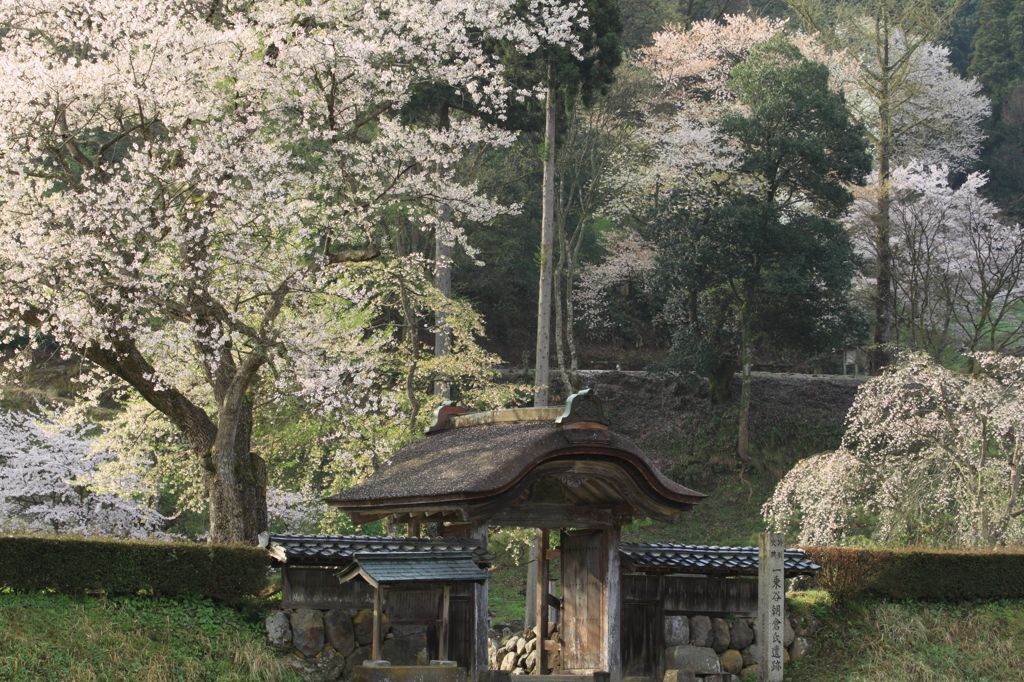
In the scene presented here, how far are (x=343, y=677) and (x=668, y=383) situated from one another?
71.2ft

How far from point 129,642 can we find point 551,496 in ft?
14.2

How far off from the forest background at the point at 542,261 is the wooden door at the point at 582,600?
4.52 metres

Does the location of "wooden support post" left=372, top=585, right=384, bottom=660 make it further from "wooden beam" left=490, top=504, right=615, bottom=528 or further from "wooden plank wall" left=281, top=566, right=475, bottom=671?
"wooden beam" left=490, top=504, right=615, bottom=528

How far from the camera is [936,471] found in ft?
59.0

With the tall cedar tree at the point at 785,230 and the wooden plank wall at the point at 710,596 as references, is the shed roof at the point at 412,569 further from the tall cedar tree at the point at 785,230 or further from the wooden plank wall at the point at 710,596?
the tall cedar tree at the point at 785,230

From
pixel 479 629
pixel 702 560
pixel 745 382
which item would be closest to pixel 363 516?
pixel 479 629

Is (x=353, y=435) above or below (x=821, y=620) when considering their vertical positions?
above

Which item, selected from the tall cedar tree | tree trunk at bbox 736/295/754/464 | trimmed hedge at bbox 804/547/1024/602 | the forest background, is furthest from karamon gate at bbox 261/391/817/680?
the tall cedar tree

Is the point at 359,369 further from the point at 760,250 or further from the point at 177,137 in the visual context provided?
the point at 760,250

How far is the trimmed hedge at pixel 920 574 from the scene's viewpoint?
12039 millimetres

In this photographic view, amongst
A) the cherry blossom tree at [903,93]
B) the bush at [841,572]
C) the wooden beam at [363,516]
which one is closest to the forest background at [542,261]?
the cherry blossom tree at [903,93]

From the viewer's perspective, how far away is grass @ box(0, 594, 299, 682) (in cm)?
820

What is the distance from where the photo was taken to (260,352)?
1201 cm

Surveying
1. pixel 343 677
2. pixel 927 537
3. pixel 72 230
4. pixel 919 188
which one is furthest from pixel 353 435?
pixel 919 188
